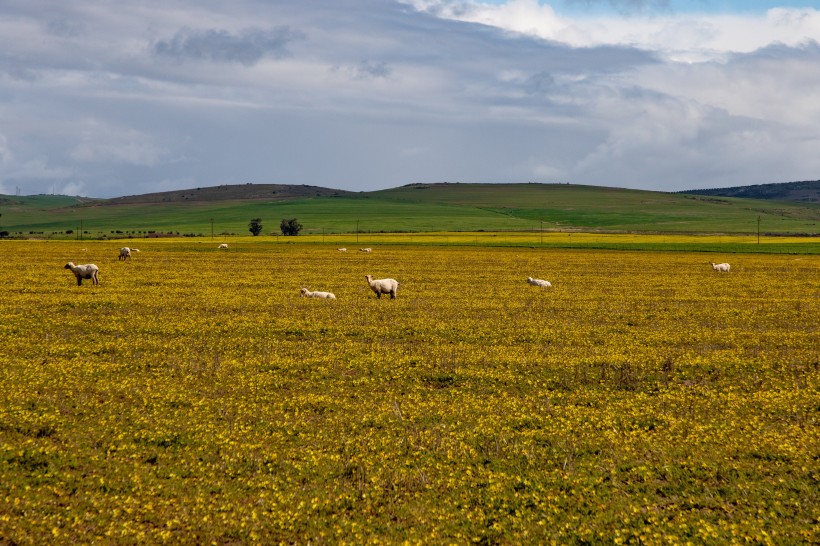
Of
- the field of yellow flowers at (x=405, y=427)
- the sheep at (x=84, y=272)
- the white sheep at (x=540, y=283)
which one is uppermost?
the sheep at (x=84, y=272)

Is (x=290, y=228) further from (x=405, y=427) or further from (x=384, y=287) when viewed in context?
(x=405, y=427)

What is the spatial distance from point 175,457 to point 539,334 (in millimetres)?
16282

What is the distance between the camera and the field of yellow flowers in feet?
34.6

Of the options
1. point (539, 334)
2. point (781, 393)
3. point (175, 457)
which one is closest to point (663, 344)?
point (539, 334)

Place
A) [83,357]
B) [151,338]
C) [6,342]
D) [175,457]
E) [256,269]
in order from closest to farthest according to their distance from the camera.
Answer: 1. [175,457]
2. [83,357]
3. [6,342]
4. [151,338]
5. [256,269]

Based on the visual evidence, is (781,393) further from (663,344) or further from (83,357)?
(83,357)

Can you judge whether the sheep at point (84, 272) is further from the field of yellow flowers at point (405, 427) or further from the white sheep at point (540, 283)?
the white sheep at point (540, 283)

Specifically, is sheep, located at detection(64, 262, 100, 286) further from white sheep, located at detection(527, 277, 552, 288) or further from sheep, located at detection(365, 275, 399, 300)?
white sheep, located at detection(527, 277, 552, 288)

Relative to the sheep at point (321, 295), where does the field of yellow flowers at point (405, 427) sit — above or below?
below

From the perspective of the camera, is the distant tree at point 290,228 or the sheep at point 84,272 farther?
the distant tree at point 290,228

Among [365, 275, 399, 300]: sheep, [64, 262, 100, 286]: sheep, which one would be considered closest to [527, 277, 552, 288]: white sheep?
[365, 275, 399, 300]: sheep

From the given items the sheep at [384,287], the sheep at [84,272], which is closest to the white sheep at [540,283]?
the sheep at [384,287]

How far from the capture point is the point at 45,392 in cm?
1664

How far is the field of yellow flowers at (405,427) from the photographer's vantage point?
10.5m
